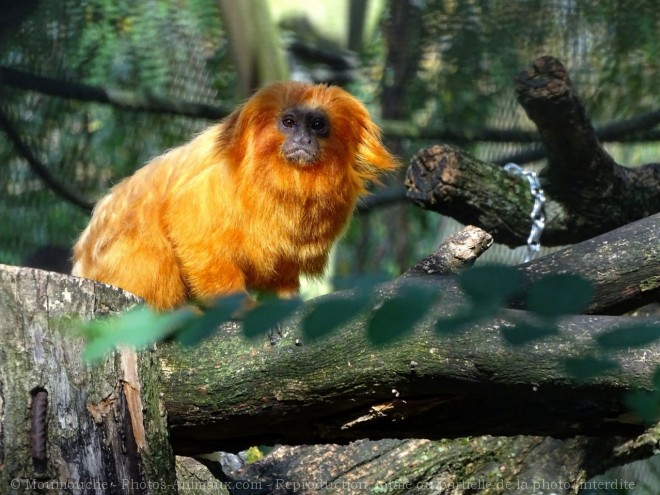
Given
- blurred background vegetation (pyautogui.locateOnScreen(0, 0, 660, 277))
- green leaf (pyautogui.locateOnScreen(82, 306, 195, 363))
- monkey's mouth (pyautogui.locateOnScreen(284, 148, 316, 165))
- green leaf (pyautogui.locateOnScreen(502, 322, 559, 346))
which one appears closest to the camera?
green leaf (pyautogui.locateOnScreen(82, 306, 195, 363))

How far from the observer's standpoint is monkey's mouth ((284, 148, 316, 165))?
3771 millimetres

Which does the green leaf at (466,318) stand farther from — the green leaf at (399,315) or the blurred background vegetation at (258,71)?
the blurred background vegetation at (258,71)

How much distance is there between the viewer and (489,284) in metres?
1.03

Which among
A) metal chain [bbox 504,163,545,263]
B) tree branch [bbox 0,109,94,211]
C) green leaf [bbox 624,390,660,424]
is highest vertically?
green leaf [bbox 624,390,660,424]

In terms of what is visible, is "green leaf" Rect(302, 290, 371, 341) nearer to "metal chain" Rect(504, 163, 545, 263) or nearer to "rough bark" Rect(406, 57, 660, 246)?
"rough bark" Rect(406, 57, 660, 246)

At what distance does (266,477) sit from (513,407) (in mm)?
1236

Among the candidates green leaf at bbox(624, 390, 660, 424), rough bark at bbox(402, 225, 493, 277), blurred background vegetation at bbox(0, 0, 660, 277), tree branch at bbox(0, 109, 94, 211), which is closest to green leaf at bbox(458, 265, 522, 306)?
green leaf at bbox(624, 390, 660, 424)

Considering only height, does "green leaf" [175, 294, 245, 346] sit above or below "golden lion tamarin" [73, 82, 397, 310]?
above

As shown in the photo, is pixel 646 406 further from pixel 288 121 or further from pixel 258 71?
pixel 258 71

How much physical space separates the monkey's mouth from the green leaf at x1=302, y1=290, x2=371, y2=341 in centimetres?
272

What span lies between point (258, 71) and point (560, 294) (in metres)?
4.80

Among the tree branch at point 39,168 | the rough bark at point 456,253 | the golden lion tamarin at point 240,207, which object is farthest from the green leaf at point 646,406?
the tree branch at point 39,168

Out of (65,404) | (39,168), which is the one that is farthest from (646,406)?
(39,168)

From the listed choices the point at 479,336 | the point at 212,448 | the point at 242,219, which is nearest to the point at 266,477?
the point at 212,448
